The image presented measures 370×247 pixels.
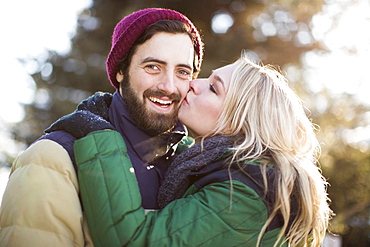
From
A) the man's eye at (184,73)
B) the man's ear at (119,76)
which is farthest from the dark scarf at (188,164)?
the man's ear at (119,76)

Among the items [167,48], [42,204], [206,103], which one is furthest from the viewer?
[167,48]

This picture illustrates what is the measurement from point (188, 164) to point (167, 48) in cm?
78

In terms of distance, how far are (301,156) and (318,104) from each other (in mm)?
4932

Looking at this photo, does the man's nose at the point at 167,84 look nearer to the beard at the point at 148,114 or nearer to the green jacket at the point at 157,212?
the beard at the point at 148,114

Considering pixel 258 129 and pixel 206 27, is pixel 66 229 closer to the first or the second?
pixel 258 129

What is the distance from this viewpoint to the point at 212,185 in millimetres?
2020

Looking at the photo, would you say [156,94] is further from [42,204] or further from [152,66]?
[42,204]

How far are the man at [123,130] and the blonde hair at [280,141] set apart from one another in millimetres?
370

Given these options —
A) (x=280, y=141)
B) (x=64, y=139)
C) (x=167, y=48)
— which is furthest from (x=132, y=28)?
(x=280, y=141)

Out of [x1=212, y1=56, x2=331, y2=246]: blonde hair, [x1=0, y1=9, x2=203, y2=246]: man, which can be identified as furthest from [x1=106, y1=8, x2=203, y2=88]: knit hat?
[x1=212, y1=56, x2=331, y2=246]: blonde hair

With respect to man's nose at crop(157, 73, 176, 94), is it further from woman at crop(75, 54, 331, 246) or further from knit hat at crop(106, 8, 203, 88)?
knit hat at crop(106, 8, 203, 88)

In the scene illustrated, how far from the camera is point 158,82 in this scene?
259cm

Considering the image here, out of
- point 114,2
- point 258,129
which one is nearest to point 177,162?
point 258,129

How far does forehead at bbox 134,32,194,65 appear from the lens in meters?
2.58
